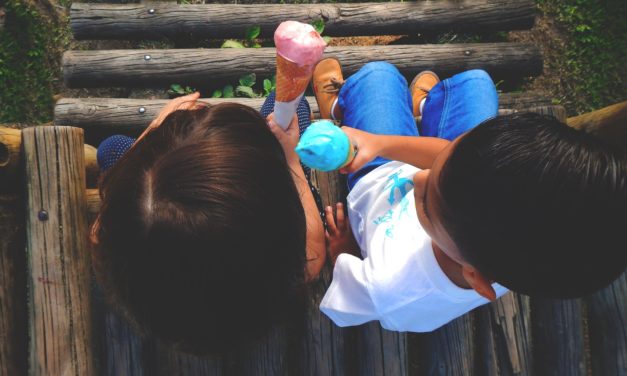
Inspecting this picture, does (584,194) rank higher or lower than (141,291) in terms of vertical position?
higher

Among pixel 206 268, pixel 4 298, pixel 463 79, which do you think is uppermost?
pixel 463 79

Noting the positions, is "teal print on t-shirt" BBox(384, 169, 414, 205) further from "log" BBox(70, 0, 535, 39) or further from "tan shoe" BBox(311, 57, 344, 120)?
"log" BBox(70, 0, 535, 39)

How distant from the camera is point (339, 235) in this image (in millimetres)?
2064

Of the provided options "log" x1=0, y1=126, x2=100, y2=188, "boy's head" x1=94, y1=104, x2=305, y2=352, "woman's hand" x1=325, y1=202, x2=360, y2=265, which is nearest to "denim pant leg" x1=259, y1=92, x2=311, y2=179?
"woman's hand" x1=325, y1=202, x2=360, y2=265

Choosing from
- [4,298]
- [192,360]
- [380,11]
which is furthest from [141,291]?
[380,11]

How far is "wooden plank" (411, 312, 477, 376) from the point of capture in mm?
1973

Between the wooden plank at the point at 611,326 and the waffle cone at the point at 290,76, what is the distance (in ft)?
4.79

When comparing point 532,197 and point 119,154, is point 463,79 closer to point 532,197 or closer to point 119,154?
point 532,197

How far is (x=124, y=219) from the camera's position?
4.42ft

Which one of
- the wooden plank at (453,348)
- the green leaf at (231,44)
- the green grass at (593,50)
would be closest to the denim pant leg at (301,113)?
the wooden plank at (453,348)

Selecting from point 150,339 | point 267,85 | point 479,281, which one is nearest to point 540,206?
point 479,281

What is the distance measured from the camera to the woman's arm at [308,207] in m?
1.81

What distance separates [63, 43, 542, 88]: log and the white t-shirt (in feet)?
3.79

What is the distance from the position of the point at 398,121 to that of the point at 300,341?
100 cm
